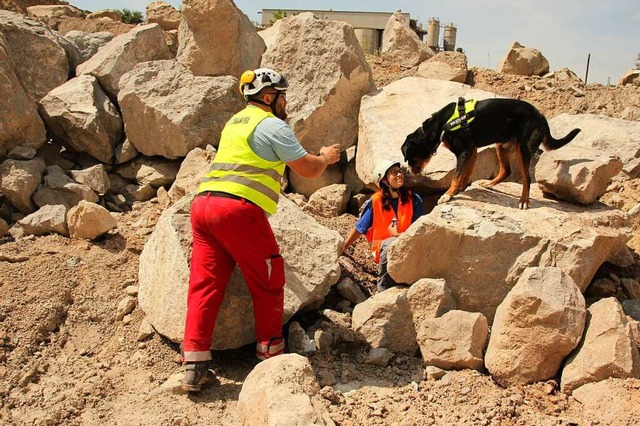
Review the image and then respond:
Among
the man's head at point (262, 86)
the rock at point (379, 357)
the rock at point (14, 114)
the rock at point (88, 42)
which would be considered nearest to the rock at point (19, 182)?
the rock at point (14, 114)

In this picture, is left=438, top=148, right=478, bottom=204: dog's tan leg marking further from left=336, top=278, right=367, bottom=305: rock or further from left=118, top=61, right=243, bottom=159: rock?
left=118, top=61, right=243, bottom=159: rock

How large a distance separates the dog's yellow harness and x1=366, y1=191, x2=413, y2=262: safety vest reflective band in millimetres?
765

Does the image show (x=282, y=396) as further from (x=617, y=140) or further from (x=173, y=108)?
(x=617, y=140)

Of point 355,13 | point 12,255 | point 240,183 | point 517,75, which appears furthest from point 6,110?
point 355,13

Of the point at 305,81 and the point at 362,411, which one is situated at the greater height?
the point at 305,81

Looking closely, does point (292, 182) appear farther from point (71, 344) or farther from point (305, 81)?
point (71, 344)

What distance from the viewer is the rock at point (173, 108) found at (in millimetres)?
6895

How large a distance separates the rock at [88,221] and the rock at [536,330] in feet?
12.2

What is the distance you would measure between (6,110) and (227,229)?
403 cm

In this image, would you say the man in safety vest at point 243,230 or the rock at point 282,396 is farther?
the man in safety vest at point 243,230

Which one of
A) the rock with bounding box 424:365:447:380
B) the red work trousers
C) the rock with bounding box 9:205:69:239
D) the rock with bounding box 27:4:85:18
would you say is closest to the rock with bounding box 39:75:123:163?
the rock with bounding box 9:205:69:239

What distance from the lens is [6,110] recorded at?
6375 mm

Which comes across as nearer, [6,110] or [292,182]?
[6,110]

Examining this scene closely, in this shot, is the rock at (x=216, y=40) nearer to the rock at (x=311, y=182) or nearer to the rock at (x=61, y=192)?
the rock at (x=311, y=182)
